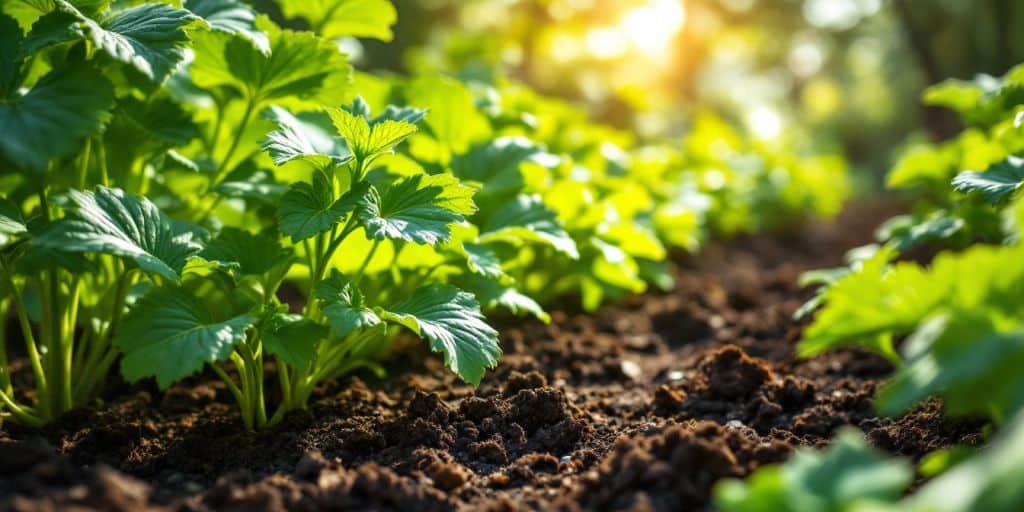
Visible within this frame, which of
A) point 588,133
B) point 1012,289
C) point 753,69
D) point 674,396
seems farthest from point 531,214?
point 753,69

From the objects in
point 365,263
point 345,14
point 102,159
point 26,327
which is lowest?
point 26,327

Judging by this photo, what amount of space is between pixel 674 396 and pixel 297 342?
3.90 ft

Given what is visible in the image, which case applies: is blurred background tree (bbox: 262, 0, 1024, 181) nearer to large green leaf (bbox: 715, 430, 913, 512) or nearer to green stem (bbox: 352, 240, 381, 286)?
green stem (bbox: 352, 240, 381, 286)

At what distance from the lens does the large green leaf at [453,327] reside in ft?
6.74

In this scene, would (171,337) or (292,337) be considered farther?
(292,337)

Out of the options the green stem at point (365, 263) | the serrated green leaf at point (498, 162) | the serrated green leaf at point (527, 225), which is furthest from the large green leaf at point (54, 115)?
the serrated green leaf at point (498, 162)

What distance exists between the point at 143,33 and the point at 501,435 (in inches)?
53.6

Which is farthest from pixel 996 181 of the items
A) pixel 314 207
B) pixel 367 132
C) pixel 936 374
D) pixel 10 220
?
pixel 10 220

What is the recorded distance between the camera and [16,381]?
280 cm

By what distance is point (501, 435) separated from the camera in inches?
93.4

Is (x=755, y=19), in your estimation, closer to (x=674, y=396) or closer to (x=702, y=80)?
(x=702, y=80)

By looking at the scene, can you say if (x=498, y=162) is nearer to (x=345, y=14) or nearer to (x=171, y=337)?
(x=345, y=14)

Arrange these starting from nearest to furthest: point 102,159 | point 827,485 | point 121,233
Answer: point 827,485 < point 121,233 < point 102,159

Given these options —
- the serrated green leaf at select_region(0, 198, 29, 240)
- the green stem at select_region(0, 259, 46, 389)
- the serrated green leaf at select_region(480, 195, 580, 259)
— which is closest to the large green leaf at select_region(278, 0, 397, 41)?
the serrated green leaf at select_region(480, 195, 580, 259)
